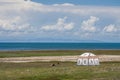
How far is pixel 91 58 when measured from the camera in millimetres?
69062

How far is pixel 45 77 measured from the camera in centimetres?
4822

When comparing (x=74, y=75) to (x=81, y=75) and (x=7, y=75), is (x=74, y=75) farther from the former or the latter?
(x=7, y=75)

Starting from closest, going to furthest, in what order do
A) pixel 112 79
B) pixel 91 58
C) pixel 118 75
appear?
pixel 112 79 → pixel 118 75 → pixel 91 58

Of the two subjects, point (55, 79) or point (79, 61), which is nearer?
point (55, 79)

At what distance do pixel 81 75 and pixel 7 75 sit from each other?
917 cm

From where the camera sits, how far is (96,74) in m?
50.9

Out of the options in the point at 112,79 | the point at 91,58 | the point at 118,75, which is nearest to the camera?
the point at 112,79

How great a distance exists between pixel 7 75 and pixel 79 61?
70.7ft

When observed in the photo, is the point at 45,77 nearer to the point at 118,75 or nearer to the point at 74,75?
the point at 74,75

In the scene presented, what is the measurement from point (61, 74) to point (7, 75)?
22.0 ft

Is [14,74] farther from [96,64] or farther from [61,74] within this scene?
[96,64]

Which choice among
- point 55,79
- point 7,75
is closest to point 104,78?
point 55,79

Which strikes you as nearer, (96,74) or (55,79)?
(55,79)

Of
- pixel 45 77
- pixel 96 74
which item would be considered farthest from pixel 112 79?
pixel 45 77
